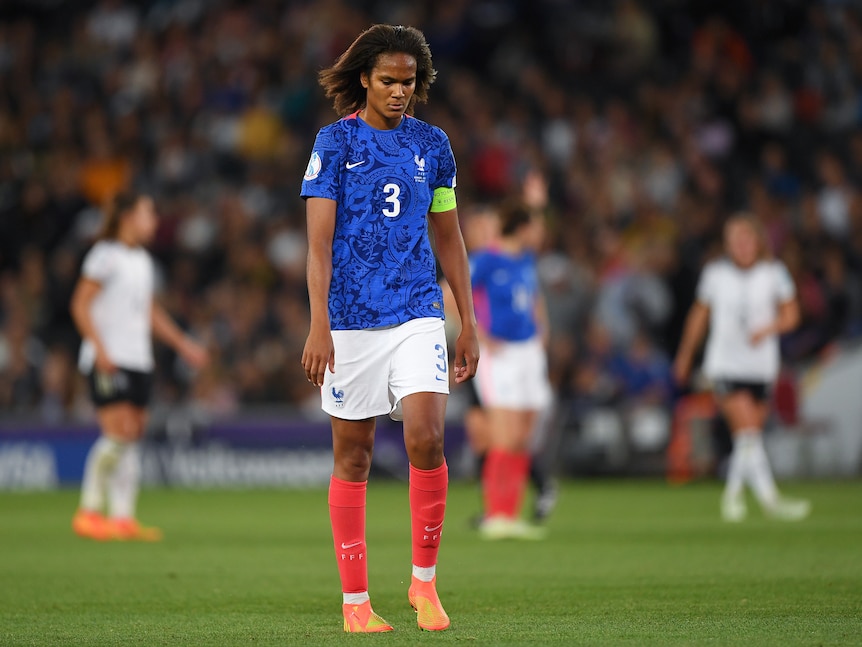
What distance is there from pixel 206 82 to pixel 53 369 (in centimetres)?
625

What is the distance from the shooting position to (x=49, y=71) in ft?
80.4

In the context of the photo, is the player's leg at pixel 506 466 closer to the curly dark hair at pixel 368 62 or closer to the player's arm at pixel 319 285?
the curly dark hair at pixel 368 62

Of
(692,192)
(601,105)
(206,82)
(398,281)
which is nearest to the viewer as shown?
(398,281)

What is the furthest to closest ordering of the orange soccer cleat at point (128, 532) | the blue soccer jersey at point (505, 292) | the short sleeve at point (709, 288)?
1. the short sleeve at point (709, 288)
2. the blue soccer jersey at point (505, 292)
3. the orange soccer cleat at point (128, 532)

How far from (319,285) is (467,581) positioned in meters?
2.76

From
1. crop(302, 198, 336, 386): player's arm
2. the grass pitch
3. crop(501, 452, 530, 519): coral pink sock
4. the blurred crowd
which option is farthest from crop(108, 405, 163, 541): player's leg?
the blurred crowd

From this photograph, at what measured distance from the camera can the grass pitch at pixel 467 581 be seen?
6.05m

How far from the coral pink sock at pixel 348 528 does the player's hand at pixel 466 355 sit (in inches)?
24.9

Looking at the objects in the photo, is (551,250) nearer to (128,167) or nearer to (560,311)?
(560,311)

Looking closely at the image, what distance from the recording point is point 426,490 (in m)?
6.29

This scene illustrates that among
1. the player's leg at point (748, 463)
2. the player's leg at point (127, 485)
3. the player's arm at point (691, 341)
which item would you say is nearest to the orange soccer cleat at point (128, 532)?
the player's leg at point (127, 485)

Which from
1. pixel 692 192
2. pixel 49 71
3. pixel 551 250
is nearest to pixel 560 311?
pixel 551 250

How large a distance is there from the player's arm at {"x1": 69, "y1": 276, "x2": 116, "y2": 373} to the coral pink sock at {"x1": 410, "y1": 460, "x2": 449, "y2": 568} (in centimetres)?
565

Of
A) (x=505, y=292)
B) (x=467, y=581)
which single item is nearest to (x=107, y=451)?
(x=505, y=292)
